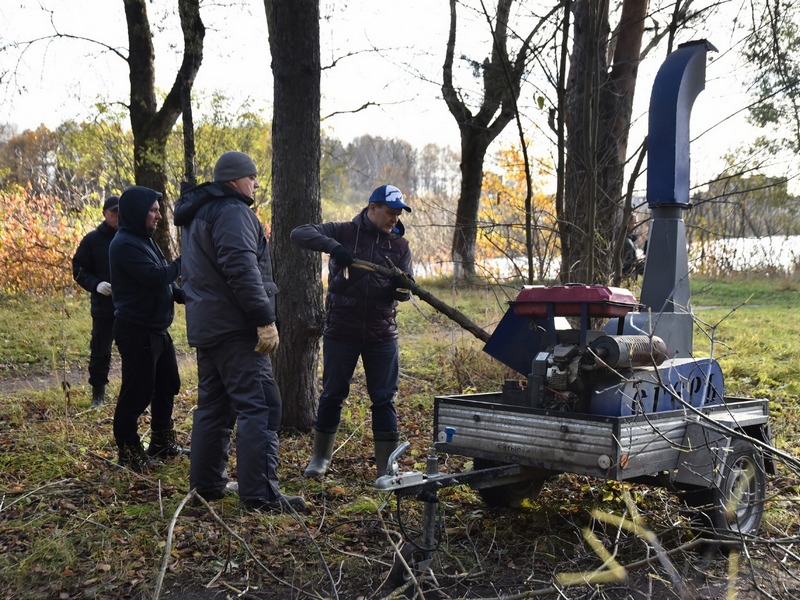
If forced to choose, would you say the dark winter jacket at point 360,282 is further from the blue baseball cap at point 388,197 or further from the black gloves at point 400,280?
the blue baseball cap at point 388,197

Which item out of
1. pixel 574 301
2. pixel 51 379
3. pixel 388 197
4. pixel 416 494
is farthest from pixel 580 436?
pixel 51 379

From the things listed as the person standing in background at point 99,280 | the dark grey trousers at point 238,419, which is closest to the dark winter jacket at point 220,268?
the dark grey trousers at point 238,419

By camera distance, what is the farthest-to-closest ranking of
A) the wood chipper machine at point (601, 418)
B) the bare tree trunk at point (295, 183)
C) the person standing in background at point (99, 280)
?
the person standing in background at point (99, 280) < the bare tree trunk at point (295, 183) < the wood chipper machine at point (601, 418)

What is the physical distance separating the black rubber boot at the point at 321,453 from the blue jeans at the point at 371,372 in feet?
0.57

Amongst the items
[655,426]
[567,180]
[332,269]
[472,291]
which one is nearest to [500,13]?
[567,180]

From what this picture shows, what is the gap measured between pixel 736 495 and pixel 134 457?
4.15 m

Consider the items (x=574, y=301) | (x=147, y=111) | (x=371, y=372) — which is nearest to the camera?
(x=574, y=301)

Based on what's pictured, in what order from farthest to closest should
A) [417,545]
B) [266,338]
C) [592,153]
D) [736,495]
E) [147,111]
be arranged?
[147,111], [592,153], [266,338], [736,495], [417,545]

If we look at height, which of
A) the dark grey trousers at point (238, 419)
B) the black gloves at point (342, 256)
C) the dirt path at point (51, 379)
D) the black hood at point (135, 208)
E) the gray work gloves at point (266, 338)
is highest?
the black hood at point (135, 208)

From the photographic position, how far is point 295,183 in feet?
22.9

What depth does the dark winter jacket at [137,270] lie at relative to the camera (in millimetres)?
6020

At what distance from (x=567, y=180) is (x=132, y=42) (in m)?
10.0

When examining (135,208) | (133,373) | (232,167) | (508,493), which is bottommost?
(508,493)

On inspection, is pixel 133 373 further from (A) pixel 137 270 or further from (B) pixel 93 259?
(B) pixel 93 259
